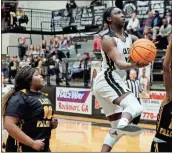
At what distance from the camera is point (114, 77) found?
17.4 feet

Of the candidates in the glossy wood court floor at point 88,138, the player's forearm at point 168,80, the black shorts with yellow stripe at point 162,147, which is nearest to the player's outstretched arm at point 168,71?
the player's forearm at point 168,80

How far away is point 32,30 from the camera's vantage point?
24.1m

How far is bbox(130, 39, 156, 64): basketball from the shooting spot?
450 cm

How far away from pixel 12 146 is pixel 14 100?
42 cm

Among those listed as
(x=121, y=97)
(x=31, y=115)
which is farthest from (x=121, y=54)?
(x=31, y=115)

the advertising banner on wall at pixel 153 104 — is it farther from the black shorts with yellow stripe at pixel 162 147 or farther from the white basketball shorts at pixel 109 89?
the black shorts with yellow stripe at pixel 162 147

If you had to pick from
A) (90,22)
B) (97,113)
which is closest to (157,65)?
(97,113)

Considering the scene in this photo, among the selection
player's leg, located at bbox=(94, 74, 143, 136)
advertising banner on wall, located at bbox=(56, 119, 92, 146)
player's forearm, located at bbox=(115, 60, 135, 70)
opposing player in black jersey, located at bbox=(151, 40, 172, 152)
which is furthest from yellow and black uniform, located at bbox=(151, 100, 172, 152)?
advertising banner on wall, located at bbox=(56, 119, 92, 146)

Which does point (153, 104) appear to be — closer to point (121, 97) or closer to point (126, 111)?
point (121, 97)

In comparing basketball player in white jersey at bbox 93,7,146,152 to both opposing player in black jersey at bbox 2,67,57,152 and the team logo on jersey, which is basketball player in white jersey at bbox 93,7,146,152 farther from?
the team logo on jersey

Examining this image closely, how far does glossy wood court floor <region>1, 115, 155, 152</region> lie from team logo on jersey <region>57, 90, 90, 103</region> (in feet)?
4.43

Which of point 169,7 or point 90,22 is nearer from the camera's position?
point 169,7

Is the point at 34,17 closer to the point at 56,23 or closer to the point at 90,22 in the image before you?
the point at 56,23

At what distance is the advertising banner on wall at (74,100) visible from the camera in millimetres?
14969
